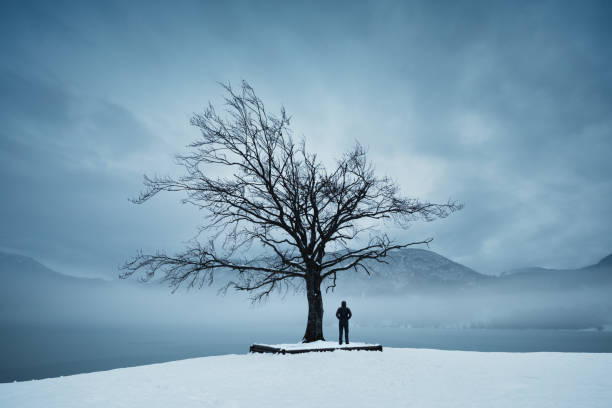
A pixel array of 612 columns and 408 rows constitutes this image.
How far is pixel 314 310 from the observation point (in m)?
19.0

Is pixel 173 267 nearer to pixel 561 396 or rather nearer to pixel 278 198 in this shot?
pixel 278 198

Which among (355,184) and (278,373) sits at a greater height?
(355,184)

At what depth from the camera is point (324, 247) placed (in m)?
20.3

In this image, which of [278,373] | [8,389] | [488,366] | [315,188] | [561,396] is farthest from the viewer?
[315,188]

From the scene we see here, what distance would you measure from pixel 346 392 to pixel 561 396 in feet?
15.1

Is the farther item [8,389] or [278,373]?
[278,373]

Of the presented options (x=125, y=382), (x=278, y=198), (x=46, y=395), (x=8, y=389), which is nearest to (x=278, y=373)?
(x=125, y=382)

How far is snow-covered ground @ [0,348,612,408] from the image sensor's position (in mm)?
7859

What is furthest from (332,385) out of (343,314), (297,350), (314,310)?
(314,310)

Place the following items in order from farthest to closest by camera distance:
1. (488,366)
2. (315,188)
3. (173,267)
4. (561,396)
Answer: (315,188)
(173,267)
(488,366)
(561,396)

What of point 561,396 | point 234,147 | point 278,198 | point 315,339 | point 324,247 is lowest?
point 561,396

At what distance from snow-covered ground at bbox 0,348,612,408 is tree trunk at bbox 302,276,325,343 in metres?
4.60

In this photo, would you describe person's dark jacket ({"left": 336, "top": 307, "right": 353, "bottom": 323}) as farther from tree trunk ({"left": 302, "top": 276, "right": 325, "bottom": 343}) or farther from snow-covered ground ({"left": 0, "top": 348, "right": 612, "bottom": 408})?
snow-covered ground ({"left": 0, "top": 348, "right": 612, "bottom": 408})

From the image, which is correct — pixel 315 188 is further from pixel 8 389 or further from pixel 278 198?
pixel 8 389
